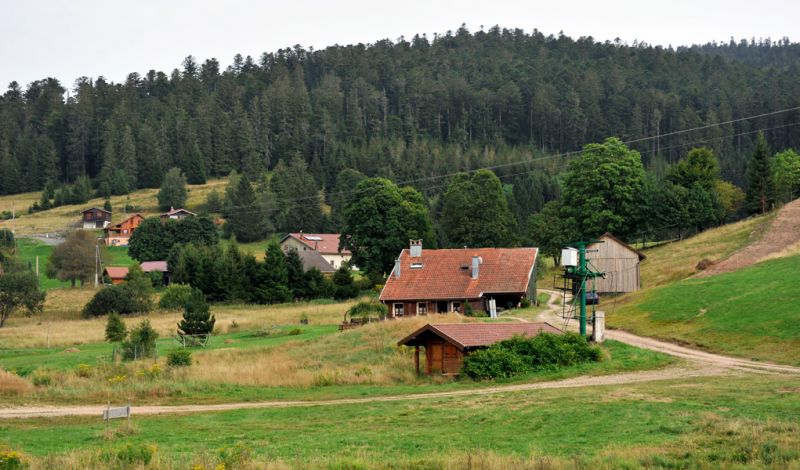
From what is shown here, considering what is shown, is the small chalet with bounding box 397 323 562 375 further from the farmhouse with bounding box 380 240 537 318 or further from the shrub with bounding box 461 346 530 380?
the farmhouse with bounding box 380 240 537 318

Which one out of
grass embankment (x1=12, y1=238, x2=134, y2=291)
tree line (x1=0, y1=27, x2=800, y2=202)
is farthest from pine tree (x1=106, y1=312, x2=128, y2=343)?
tree line (x1=0, y1=27, x2=800, y2=202)

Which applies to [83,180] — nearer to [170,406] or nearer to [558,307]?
[558,307]

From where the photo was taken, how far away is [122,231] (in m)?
129

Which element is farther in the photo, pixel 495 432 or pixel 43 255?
pixel 43 255

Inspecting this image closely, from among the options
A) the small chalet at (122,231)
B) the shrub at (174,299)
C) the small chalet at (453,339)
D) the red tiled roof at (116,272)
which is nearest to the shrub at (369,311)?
the small chalet at (453,339)

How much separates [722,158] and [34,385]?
434ft

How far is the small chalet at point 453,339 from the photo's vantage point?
38.4 meters

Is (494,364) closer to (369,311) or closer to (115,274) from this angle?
(369,311)

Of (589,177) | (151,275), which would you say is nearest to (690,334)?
(589,177)

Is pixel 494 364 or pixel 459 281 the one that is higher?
pixel 459 281

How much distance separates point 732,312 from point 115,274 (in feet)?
228

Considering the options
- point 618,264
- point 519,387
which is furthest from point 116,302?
point 519,387

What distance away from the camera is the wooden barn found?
218 feet

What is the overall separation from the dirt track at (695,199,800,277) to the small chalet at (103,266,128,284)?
60588 mm
